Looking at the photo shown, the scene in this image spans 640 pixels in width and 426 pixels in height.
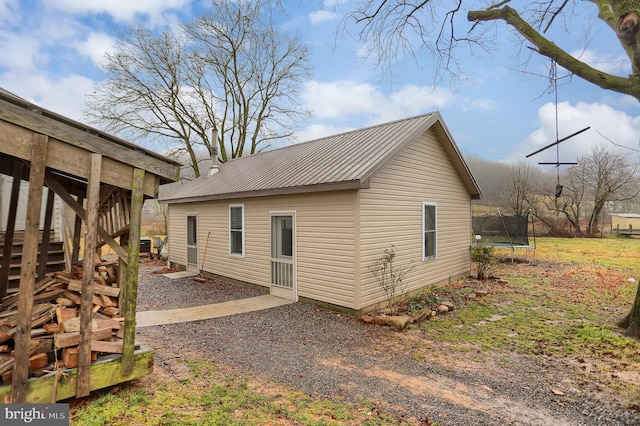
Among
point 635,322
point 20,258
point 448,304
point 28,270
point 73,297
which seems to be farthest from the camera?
point 448,304

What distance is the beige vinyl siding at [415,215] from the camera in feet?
23.3

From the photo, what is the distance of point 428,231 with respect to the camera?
9258 mm

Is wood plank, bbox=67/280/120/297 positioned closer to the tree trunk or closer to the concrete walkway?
the concrete walkway

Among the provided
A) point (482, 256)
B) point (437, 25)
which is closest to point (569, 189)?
point (482, 256)

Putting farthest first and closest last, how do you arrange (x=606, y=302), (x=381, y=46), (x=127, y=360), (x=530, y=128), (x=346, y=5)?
(x=530, y=128), (x=606, y=302), (x=381, y=46), (x=346, y=5), (x=127, y=360)

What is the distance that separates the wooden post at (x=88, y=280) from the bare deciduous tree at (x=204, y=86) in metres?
17.4

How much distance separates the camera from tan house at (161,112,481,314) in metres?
6.99

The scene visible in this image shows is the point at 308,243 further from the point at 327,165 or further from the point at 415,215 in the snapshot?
the point at 415,215

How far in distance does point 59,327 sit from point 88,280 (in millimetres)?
634

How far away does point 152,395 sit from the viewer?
3.57 meters

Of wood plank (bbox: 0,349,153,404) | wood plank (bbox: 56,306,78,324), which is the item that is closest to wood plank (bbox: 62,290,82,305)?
wood plank (bbox: 56,306,78,324)

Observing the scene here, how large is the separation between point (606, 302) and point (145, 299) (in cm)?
1108

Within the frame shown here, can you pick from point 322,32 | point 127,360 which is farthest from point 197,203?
point 127,360

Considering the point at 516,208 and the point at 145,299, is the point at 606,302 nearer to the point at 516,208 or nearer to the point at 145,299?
the point at 145,299
